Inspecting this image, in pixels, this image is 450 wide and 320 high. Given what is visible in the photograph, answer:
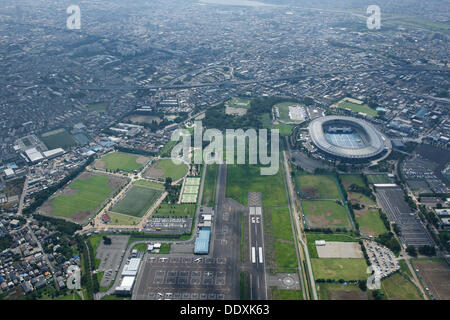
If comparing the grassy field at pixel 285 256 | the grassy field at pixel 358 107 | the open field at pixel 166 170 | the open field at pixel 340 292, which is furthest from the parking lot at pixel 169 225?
the grassy field at pixel 358 107

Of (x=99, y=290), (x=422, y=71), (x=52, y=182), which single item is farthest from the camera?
(x=422, y=71)

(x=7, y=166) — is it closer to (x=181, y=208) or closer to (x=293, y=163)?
(x=181, y=208)

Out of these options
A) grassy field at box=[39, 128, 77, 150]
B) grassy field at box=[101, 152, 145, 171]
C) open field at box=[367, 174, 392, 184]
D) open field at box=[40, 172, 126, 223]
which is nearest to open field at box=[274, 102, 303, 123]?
open field at box=[367, 174, 392, 184]

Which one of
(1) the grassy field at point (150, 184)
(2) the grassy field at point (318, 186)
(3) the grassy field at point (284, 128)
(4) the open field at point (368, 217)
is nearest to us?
(4) the open field at point (368, 217)

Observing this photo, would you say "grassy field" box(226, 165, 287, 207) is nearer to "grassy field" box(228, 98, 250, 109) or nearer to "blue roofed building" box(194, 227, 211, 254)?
"blue roofed building" box(194, 227, 211, 254)

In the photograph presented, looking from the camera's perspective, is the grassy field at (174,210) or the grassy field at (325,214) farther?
the grassy field at (174,210)

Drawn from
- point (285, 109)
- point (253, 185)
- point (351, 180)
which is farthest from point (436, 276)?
point (285, 109)

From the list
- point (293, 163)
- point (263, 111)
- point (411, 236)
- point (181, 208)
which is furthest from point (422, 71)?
point (181, 208)

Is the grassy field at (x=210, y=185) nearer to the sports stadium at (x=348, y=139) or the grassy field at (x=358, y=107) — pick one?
the sports stadium at (x=348, y=139)
